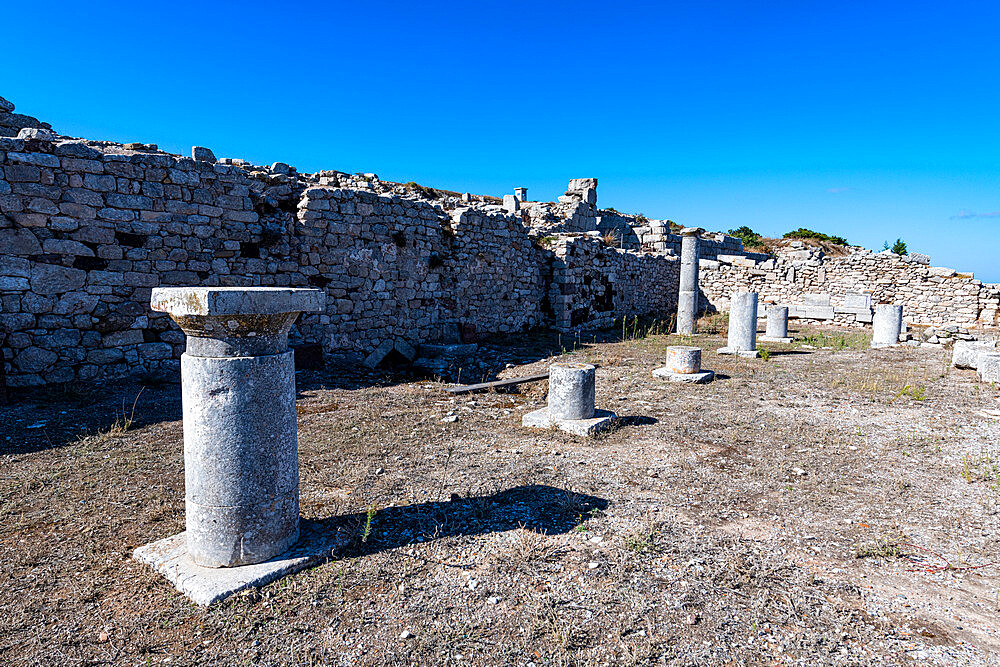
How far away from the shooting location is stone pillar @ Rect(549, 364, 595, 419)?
6766mm

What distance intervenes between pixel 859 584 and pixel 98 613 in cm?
438

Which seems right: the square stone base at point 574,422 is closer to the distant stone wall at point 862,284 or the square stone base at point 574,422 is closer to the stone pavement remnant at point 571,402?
the stone pavement remnant at point 571,402

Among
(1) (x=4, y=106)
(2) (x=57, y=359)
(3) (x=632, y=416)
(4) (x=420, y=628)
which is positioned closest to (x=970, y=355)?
(3) (x=632, y=416)

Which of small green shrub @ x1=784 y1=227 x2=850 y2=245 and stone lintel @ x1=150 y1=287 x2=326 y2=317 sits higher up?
small green shrub @ x1=784 y1=227 x2=850 y2=245

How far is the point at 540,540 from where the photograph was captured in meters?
3.85

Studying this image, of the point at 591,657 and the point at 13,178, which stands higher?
the point at 13,178

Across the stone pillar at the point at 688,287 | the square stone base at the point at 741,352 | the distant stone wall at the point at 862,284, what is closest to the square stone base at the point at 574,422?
the square stone base at the point at 741,352

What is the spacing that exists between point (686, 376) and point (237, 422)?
26.1 feet

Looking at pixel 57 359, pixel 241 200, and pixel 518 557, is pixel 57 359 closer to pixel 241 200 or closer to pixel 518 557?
pixel 241 200

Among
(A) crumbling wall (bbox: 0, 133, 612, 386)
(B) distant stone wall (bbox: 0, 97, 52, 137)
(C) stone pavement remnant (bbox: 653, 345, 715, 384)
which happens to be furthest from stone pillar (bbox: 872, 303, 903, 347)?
(B) distant stone wall (bbox: 0, 97, 52, 137)

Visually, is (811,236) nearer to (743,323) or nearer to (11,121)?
(743,323)

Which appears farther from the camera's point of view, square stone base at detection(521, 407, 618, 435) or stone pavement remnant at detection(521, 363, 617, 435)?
stone pavement remnant at detection(521, 363, 617, 435)

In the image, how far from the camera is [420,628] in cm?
294

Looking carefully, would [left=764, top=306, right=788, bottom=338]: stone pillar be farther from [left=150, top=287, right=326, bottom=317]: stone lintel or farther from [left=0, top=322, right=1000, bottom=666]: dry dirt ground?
[left=150, top=287, right=326, bottom=317]: stone lintel
